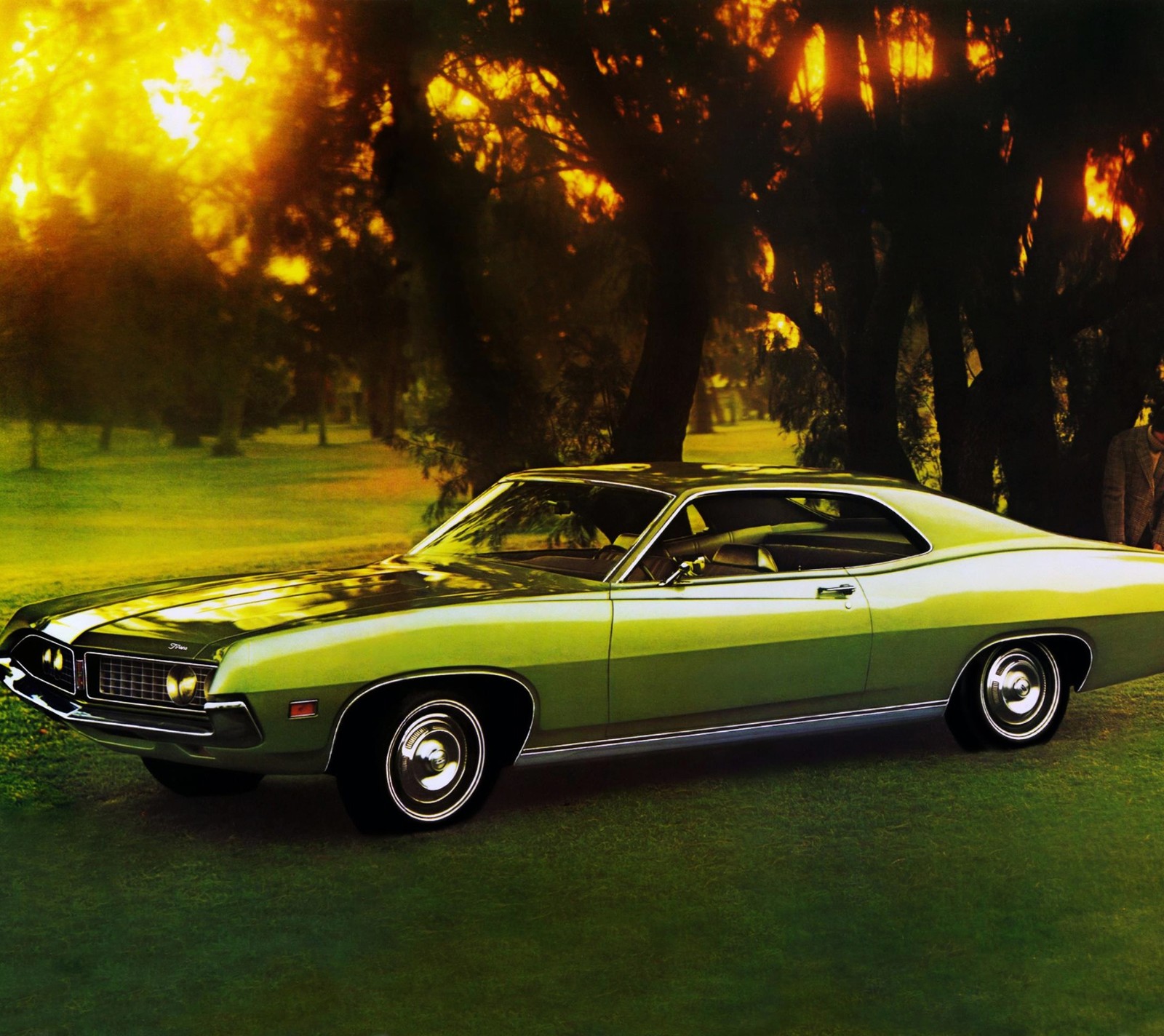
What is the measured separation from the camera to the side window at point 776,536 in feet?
22.9

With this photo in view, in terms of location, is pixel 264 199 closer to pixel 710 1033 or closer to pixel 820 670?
pixel 820 670

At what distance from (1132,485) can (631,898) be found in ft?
25.7

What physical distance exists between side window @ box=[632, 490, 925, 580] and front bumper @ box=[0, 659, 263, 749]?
1.78 metres

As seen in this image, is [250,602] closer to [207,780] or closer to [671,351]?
[207,780]

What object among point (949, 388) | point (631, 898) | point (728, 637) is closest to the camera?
point (631, 898)

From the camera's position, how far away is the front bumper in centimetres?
558

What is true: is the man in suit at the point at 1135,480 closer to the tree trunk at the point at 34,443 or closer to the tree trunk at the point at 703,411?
the tree trunk at the point at 703,411

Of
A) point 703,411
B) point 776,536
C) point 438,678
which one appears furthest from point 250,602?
point 703,411

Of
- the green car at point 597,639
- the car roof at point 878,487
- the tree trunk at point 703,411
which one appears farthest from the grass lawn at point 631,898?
the tree trunk at point 703,411

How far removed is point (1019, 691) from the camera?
24.9ft

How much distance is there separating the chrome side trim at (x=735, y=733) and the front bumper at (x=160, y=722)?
3.67 feet

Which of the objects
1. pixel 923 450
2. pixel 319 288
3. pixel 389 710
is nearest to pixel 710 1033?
pixel 389 710

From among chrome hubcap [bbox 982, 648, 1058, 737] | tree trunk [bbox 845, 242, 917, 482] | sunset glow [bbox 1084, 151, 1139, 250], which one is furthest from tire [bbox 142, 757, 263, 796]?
sunset glow [bbox 1084, 151, 1139, 250]

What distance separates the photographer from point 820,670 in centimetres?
684
